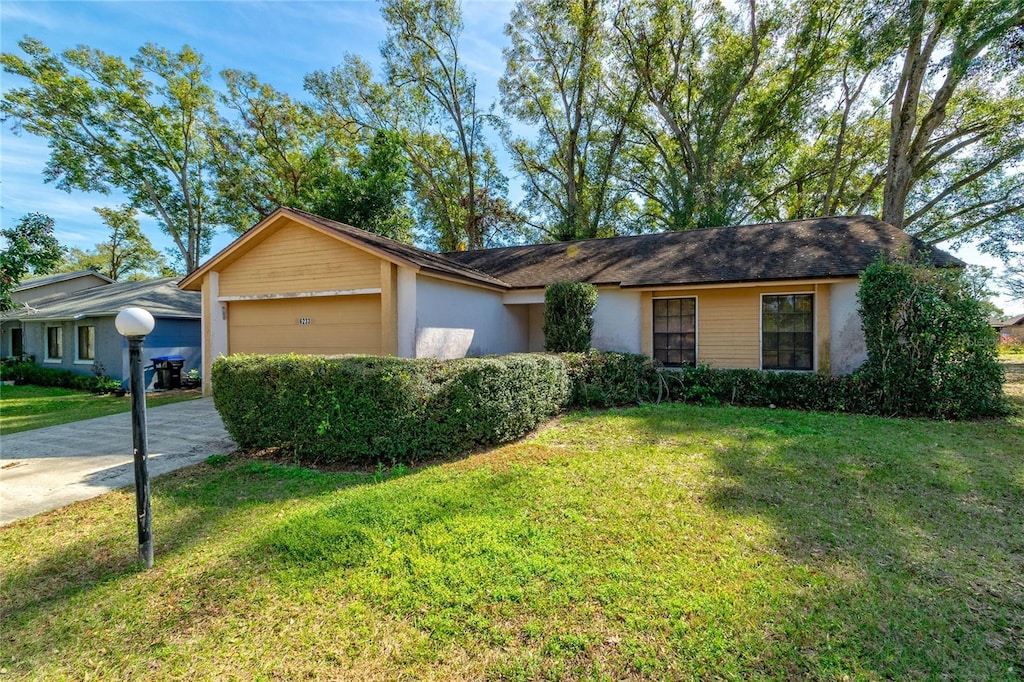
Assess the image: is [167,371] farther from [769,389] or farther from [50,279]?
[50,279]

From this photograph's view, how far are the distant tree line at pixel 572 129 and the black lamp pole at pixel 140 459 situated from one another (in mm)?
18761

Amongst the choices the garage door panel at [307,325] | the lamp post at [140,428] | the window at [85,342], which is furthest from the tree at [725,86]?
the window at [85,342]

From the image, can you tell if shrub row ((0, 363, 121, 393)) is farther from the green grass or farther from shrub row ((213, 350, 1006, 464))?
shrub row ((213, 350, 1006, 464))

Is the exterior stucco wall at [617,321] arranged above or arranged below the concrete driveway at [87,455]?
above

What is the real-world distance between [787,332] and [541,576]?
33.5ft

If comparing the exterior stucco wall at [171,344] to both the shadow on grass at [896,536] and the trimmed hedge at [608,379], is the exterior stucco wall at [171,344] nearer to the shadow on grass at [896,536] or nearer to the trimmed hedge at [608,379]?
the trimmed hedge at [608,379]

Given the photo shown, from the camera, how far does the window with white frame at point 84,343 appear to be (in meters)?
16.4

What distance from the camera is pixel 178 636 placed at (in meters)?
2.60

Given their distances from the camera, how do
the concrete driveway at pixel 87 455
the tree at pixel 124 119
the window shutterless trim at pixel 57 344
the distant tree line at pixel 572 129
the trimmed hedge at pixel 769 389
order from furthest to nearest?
1. the tree at pixel 124 119
2. the distant tree line at pixel 572 129
3. the window shutterless trim at pixel 57 344
4. the trimmed hedge at pixel 769 389
5. the concrete driveway at pixel 87 455

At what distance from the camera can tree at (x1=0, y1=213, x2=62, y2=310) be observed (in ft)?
27.6

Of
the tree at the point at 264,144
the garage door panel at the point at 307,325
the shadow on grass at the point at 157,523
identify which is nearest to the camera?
the shadow on grass at the point at 157,523

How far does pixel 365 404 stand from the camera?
5.41 metres

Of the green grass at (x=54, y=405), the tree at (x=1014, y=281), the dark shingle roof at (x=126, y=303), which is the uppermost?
the tree at (x=1014, y=281)

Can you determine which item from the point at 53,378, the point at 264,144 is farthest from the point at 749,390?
the point at 264,144
